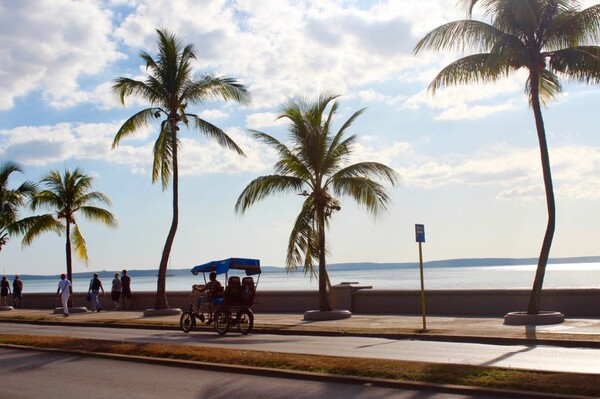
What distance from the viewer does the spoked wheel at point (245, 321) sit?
20.2m

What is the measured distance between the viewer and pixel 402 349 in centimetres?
1516

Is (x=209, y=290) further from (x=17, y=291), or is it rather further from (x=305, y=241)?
(x=17, y=291)

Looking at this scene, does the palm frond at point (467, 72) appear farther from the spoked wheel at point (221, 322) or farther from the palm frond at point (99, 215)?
the palm frond at point (99, 215)

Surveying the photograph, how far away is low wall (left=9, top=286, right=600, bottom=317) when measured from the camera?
71.3ft

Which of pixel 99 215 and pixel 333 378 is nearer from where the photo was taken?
pixel 333 378

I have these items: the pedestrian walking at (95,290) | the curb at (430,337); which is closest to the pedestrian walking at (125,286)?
the pedestrian walking at (95,290)

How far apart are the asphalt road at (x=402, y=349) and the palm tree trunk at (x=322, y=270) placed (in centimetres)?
505

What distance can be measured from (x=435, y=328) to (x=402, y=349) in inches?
145

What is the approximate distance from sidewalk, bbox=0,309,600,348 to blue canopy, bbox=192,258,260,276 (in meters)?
1.63

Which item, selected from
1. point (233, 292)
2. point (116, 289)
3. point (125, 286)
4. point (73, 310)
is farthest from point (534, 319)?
point (73, 310)

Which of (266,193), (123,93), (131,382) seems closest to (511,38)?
(266,193)

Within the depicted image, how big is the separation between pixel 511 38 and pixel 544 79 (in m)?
2.55

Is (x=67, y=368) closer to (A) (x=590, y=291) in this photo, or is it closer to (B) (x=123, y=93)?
(A) (x=590, y=291)

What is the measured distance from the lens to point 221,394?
33.3ft
